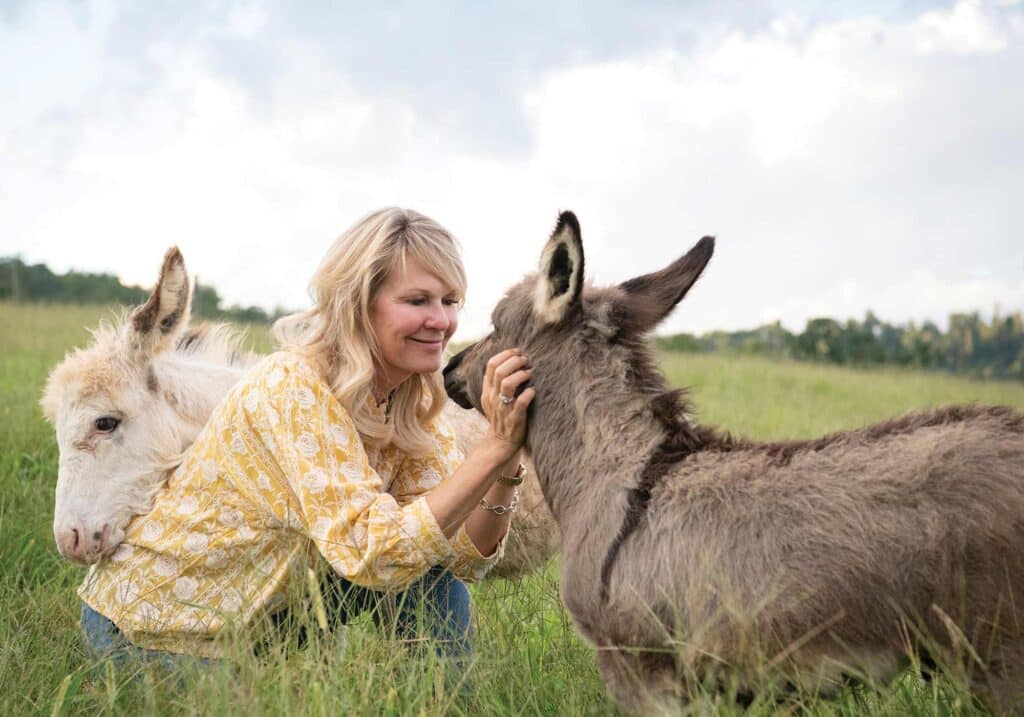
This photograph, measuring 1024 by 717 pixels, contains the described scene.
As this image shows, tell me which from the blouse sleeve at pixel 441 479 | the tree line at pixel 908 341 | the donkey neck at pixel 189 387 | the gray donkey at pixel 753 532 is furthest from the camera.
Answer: the tree line at pixel 908 341

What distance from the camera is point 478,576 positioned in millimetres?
4074

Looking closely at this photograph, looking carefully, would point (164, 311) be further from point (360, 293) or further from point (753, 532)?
point (753, 532)

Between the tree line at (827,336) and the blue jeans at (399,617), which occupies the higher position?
the tree line at (827,336)

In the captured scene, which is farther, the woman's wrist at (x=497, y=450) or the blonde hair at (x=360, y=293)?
the blonde hair at (x=360, y=293)

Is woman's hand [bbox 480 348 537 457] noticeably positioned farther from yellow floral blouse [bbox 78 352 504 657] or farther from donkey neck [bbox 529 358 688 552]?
yellow floral blouse [bbox 78 352 504 657]

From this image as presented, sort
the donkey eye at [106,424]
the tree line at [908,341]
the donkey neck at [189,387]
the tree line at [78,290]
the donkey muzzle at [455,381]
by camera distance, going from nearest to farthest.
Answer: the donkey muzzle at [455,381]
the donkey eye at [106,424]
the donkey neck at [189,387]
the tree line at [78,290]
the tree line at [908,341]

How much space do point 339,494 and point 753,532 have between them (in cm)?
151

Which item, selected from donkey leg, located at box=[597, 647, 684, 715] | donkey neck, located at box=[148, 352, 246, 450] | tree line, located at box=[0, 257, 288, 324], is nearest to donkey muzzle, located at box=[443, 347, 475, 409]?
donkey leg, located at box=[597, 647, 684, 715]

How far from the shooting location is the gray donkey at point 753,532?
2.45m

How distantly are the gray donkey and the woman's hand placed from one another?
0.29ft

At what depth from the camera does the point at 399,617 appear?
3955mm

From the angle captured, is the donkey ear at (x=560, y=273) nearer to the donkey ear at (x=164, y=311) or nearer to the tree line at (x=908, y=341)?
the donkey ear at (x=164, y=311)

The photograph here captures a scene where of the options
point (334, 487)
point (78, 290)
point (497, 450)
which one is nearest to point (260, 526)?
point (334, 487)

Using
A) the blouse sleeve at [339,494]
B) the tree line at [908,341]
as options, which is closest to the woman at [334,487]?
the blouse sleeve at [339,494]
